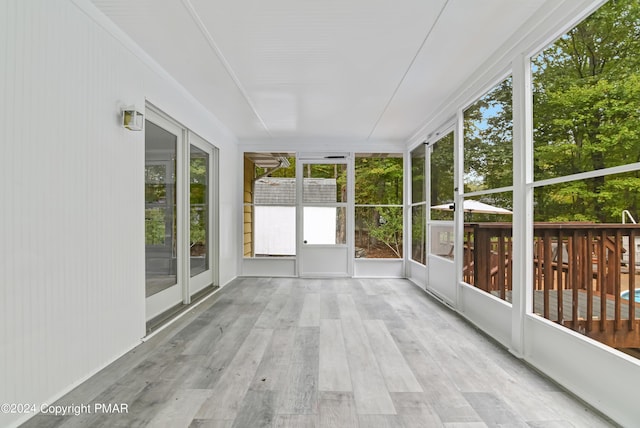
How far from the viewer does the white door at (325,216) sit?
580cm

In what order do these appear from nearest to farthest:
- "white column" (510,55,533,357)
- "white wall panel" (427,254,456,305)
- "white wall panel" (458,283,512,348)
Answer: "white column" (510,55,533,357) → "white wall panel" (458,283,512,348) → "white wall panel" (427,254,456,305)

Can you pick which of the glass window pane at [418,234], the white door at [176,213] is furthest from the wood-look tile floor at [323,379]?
the glass window pane at [418,234]

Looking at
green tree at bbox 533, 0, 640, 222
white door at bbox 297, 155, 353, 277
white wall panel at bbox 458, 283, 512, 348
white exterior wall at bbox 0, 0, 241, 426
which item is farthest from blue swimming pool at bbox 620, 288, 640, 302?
white door at bbox 297, 155, 353, 277

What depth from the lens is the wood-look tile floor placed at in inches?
67.0

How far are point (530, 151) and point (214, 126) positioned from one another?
12.5 ft

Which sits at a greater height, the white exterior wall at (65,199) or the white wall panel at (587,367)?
the white exterior wall at (65,199)

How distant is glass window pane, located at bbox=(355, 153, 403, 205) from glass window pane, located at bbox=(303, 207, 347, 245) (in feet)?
1.53

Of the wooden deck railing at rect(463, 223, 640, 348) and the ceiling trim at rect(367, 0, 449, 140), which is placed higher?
the ceiling trim at rect(367, 0, 449, 140)

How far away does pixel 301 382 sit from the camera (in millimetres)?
2074

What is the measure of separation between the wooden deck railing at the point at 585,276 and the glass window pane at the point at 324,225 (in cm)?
310

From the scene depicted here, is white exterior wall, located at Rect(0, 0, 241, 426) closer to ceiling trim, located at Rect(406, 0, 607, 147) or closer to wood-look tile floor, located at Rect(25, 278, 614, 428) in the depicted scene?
wood-look tile floor, located at Rect(25, 278, 614, 428)

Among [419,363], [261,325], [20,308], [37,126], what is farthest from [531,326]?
[37,126]

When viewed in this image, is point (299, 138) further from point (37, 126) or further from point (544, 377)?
point (544, 377)

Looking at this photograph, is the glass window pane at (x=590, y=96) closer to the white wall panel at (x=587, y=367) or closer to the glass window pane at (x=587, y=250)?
the glass window pane at (x=587, y=250)
